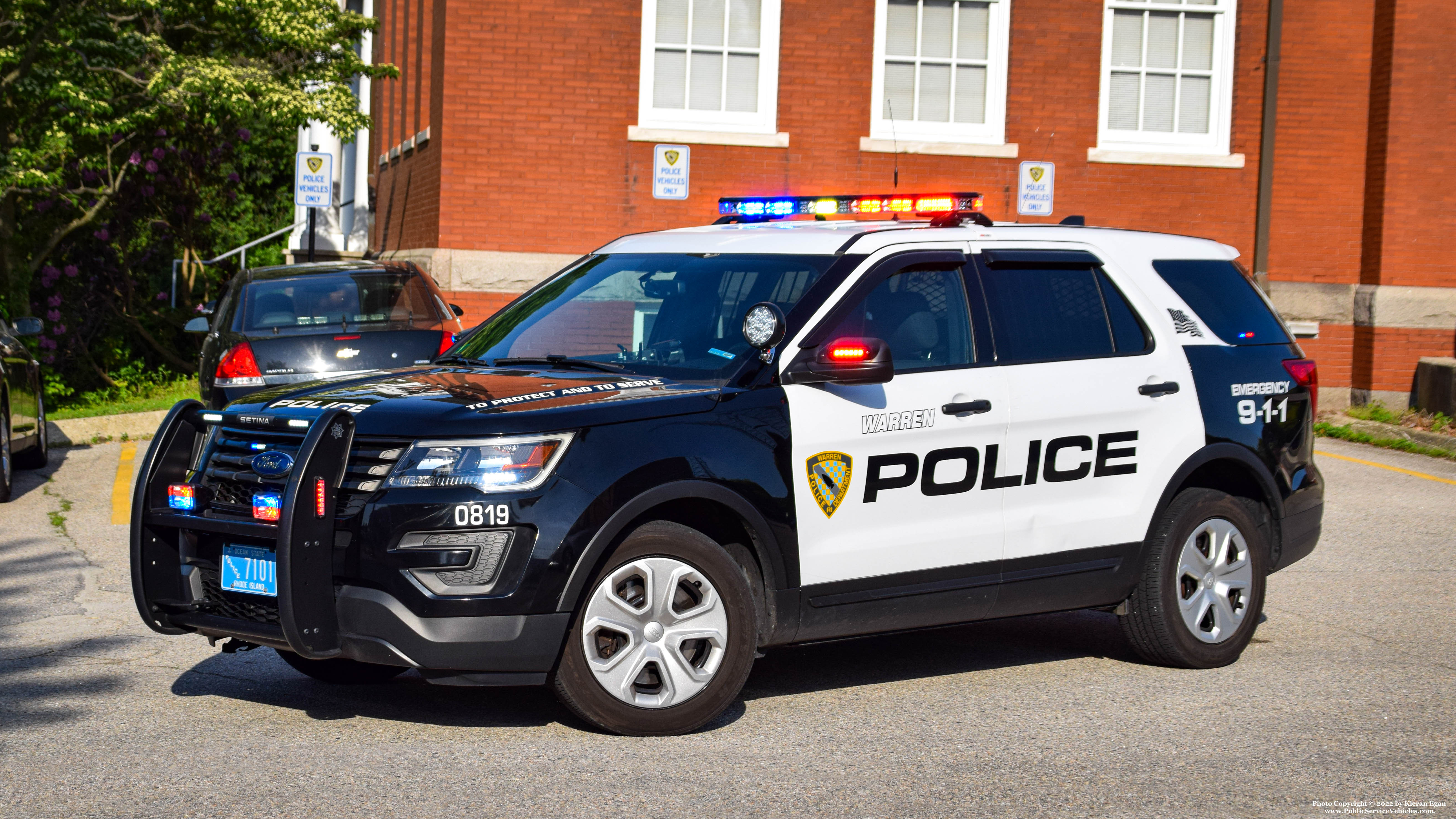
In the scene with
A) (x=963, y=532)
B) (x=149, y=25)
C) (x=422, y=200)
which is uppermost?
(x=149, y=25)

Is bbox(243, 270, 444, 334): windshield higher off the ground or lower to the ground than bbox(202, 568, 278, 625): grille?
higher

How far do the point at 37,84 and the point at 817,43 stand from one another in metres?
8.94

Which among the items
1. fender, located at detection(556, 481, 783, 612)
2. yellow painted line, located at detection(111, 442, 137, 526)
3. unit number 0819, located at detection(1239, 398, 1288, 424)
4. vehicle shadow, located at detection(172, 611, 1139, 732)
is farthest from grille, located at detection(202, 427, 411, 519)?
yellow painted line, located at detection(111, 442, 137, 526)

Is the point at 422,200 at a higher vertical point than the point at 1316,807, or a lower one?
higher

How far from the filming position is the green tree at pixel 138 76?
696 inches

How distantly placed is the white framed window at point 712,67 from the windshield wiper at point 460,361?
40.0ft

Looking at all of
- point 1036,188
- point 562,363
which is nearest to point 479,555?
point 562,363

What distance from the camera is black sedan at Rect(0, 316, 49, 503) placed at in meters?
11.3

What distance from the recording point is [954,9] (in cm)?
1891

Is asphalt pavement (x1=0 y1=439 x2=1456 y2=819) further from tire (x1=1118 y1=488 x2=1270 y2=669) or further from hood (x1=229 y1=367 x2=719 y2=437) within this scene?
hood (x1=229 y1=367 x2=719 y2=437)

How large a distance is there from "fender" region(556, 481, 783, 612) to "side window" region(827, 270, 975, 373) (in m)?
0.88

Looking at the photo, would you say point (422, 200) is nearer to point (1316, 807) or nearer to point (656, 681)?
point (656, 681)

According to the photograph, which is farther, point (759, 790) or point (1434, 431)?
point (1434, 431)

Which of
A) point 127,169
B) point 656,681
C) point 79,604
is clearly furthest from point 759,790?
point 127,169
